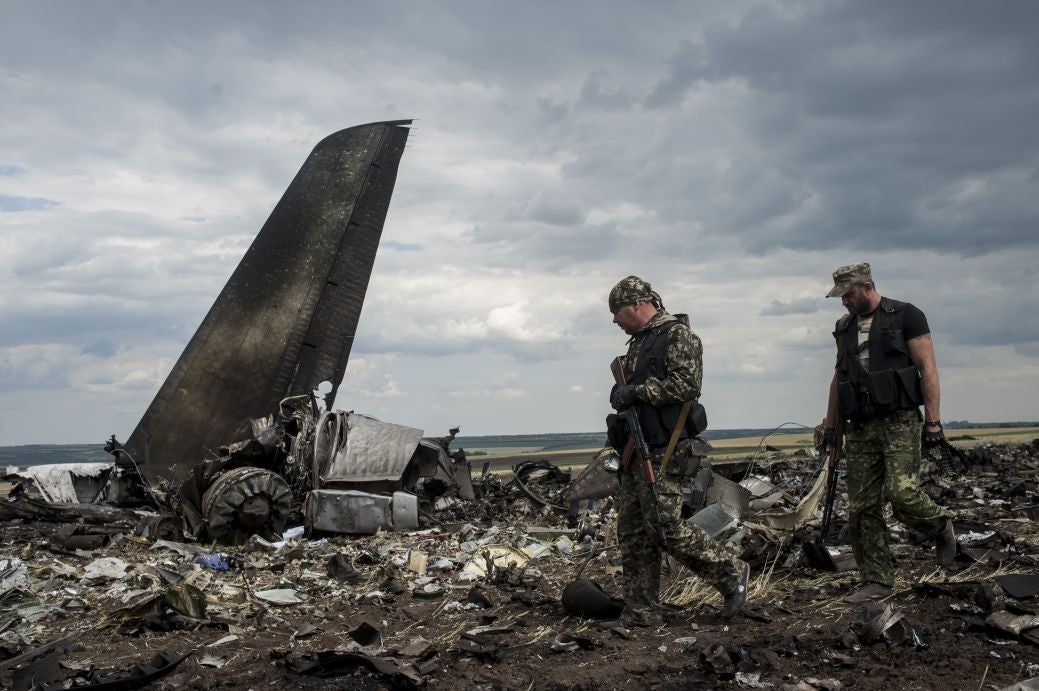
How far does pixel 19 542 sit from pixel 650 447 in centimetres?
644

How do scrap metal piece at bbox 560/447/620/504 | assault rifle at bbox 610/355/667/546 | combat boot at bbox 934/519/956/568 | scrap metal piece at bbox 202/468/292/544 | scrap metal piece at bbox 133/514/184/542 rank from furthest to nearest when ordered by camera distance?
scrap metal piece at bbox 560/447/620/504 < scrap metal piece at bbox 133/514/184/542 < scrap metal piece at bbox 202/468/292/544 < combat boot at bbox 934/519/956/568 < assault rifle at bbox 610/355/667/546

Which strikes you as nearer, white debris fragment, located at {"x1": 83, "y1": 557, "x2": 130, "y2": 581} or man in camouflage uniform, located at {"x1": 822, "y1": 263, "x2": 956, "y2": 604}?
man in camouflage uniform, located at {"x1": 822, "y1": 263, "x2": 956, "y2": 604}

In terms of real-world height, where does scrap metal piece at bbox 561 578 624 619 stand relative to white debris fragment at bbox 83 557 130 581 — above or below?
above

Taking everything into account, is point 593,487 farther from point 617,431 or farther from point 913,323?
point 913,323

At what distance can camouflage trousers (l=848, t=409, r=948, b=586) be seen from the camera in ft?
16.1

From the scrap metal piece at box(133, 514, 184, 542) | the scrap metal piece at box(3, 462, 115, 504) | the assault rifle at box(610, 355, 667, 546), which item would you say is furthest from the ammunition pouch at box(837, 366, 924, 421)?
the scrap metal piece at box(3, 462, 115, 504)

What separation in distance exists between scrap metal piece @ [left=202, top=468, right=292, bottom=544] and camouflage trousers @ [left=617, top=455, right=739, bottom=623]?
4562 millimetres

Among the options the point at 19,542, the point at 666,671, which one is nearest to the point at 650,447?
the point at 666,671

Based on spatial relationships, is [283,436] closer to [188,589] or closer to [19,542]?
[19,542]

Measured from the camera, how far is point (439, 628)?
5.07 metres

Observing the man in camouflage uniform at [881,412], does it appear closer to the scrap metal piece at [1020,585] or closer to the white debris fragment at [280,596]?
the scrap metal piece at [1020,585]

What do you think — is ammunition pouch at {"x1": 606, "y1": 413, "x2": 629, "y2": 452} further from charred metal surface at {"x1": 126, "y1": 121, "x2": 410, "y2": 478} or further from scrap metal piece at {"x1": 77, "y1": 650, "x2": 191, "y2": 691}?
charred metal surface at {"x1": 126, "y1": 121, "x2": 410, "y2": 478}

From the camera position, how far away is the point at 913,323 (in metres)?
4.98

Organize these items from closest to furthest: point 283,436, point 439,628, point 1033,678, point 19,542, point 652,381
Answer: point 1033,678 → point 652,381 → point 439,628 → point 19,542 → point 283,436
